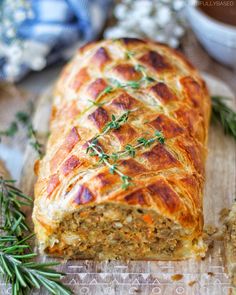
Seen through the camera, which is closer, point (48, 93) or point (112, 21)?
point (48, 93)

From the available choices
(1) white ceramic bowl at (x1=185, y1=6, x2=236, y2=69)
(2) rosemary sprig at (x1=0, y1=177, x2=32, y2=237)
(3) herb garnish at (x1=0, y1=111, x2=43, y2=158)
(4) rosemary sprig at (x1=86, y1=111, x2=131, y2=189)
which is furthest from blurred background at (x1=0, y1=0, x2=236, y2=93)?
(4) rosemary sprig at (x1=86, y1=111, x2=131, y2=189)

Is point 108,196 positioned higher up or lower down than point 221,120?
lower down

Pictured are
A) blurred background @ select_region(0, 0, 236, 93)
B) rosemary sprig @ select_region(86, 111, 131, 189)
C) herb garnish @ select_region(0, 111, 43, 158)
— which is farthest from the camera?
blurred background @ select_region(0, 0, 236, 93)

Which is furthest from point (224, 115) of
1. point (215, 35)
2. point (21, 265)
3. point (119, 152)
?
point (21, 265)

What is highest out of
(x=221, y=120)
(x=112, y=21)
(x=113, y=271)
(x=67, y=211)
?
(x=112, y=21)

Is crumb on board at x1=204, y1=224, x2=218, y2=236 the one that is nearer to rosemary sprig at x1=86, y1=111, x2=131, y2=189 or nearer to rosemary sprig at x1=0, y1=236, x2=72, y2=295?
rosemary sprig at x1=86, y1=111, x2=131, y2=189

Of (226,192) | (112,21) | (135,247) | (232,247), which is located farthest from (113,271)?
(112,21)

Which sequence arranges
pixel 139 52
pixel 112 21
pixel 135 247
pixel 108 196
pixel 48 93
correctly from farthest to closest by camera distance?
pixel 112 21 < pixel 48 93 < pixel 139 52 < pixel 135 247 < pixel 108 196

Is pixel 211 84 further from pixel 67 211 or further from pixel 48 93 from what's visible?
pixel 67 211
